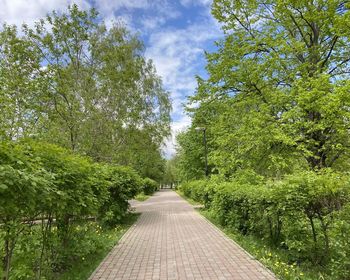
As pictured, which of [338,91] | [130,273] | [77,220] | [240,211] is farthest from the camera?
[338,91]

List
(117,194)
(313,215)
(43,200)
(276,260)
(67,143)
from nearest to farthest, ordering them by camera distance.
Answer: (43,200), (313,215), (276,260), (117,194), (67,143)

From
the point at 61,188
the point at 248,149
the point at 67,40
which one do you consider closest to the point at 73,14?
the point at 67,40

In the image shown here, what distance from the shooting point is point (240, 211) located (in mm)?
9195

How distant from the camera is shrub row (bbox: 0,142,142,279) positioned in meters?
2.75

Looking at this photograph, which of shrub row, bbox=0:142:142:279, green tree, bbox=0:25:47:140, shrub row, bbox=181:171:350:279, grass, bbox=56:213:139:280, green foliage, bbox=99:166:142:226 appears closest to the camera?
shrub row, bbox=0:142:142:279

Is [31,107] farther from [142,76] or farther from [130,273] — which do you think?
[142,76]

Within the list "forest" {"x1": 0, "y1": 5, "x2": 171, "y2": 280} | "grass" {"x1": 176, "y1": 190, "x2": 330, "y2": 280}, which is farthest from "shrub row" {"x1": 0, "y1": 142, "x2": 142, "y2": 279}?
"grass" {"x1": 176, "y1": 190, "x2": 330, "y2": 280}

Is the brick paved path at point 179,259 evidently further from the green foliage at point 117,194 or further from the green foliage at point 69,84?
the green foliage at point 69,84

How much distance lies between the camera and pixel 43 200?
3010mm

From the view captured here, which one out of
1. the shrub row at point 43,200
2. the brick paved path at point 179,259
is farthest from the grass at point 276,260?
the shrub row at point 43,200

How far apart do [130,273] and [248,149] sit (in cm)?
885

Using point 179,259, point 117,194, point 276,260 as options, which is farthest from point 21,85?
point 276,260

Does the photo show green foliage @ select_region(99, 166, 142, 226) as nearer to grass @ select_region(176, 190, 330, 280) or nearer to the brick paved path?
the brick paved path

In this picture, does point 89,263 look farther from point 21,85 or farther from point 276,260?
point 21,85
